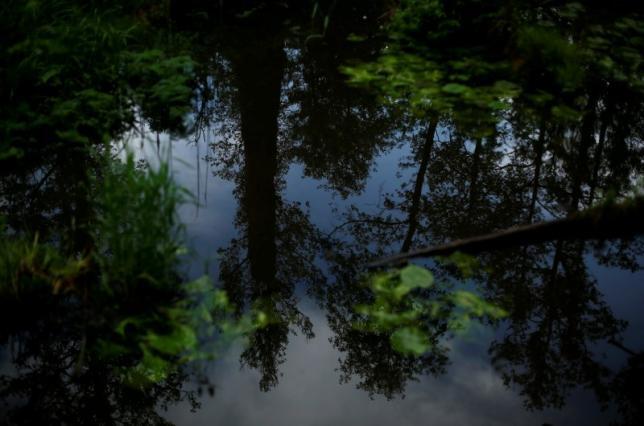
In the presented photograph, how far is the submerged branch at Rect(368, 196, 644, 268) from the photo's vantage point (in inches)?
99.3

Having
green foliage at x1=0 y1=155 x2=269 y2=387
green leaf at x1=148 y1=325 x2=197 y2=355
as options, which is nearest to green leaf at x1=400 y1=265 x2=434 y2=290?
green foliage at x1=0 y1=155 x2=269 y2=387

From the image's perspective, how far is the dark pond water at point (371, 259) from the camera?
194 cm

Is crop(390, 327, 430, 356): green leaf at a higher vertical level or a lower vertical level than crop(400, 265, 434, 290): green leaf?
lower

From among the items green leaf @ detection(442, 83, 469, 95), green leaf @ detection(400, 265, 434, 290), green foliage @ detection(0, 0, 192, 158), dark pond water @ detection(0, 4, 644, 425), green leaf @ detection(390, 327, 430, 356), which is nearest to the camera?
dark pond water @ detection(0, 4, 644, 425)

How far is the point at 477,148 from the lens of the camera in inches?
151

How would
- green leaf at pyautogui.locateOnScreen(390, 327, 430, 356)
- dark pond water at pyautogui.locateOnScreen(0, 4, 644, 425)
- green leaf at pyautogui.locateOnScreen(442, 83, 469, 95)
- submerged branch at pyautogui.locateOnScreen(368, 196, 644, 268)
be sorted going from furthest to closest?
green leaf at pyautogui.locateOnScreen(442, 83, 469, 95), submerged branch at pyautogui.locateOnScreen(368, 196, 644, 268), green leaf at pyautogui.locateOnScreen(390, 327, 430, 356), dark pond water at pyautogui.locateOnScreen(0, 4, 644, 425)

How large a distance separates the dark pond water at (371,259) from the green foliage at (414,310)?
59 millimetres

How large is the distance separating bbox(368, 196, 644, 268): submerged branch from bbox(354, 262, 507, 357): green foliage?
0.66ft

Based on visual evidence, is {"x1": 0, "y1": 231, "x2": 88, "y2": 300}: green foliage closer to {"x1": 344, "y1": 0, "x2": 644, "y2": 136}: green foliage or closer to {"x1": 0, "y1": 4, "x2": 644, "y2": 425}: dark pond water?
{"x1": 0, "y1": 4, "x2": 644, "y2": 425}: dark pond water

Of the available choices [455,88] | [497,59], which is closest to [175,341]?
[455,88]

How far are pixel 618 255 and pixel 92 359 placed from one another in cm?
287

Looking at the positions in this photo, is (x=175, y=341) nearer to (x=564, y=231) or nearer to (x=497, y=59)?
(x=564, y=231)

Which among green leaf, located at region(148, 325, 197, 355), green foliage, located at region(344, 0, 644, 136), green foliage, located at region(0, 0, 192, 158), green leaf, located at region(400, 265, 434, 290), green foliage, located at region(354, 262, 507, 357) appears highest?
green foliage, located at region(344, 0, 644, 136)

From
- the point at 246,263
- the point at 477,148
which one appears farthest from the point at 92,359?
the point at 477,148
